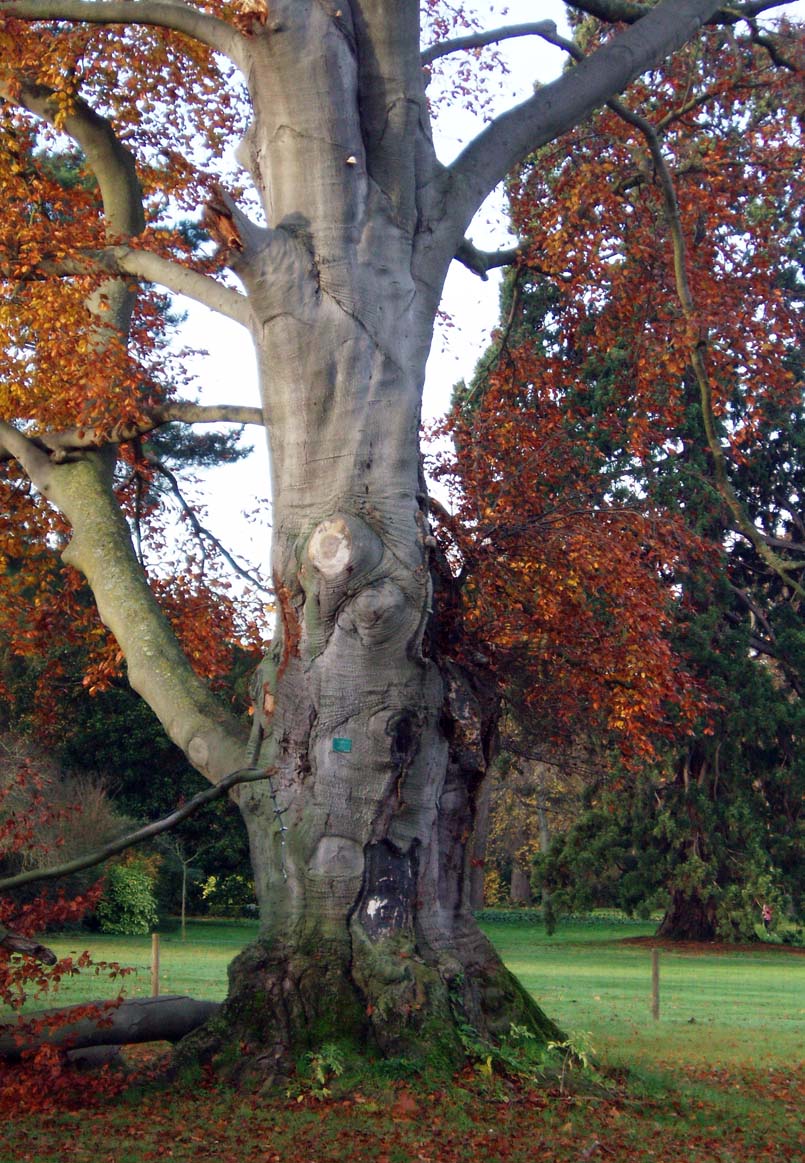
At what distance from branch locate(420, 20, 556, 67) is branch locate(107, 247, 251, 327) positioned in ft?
8.83

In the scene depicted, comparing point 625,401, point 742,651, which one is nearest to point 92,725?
point 742,651

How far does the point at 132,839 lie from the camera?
7406mm

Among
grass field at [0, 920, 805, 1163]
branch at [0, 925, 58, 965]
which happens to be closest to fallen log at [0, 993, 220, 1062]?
branch at [0, 925, 58, 965]

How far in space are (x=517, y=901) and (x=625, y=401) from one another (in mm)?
45338

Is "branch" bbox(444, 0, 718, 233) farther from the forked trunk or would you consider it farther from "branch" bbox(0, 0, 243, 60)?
"branch" bbox(0, 0, 243, 60)

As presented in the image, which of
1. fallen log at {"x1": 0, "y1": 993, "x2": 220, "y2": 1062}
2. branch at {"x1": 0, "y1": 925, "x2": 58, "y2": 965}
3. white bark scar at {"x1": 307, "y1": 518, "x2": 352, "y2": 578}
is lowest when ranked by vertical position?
fallen log at {"x1": 0, "y1": 993, "x2": 220, "y2": 1062}

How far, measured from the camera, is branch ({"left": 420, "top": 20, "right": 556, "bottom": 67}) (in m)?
10.5

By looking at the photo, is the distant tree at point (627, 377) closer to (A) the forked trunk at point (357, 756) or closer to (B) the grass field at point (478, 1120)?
(A) the forked trunk at point (357, 756)

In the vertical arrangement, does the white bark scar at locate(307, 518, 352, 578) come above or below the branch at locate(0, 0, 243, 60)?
below

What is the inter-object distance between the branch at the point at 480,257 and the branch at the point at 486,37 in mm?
1602

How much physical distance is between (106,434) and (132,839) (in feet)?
14.2

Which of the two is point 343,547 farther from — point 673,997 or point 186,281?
point 673,997

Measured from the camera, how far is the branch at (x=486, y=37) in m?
10.5

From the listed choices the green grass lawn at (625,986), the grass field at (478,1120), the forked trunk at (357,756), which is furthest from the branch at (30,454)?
the green grass lawn at (625,986)
